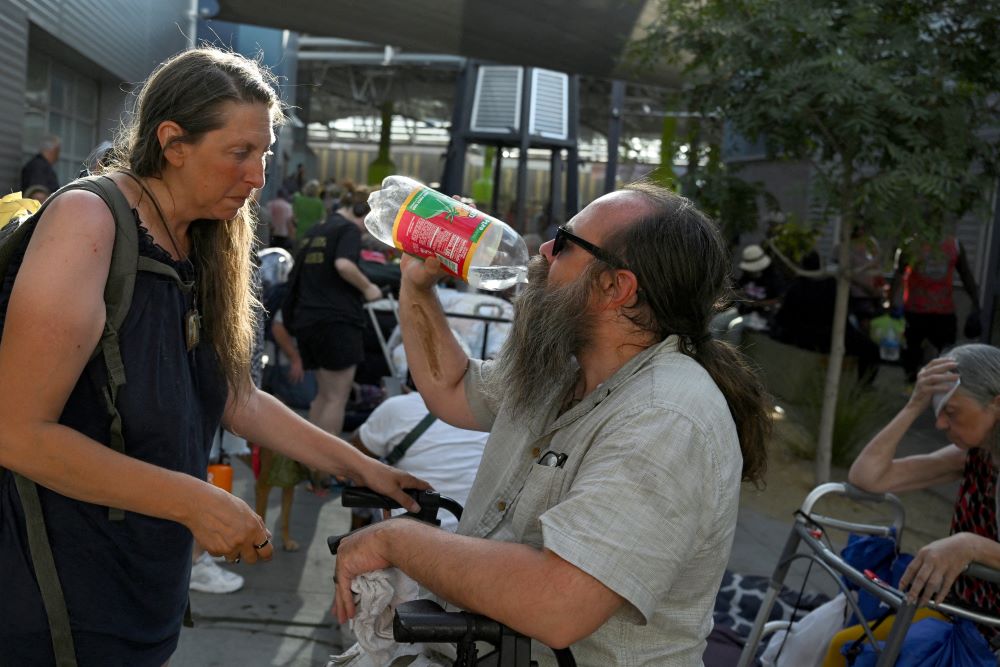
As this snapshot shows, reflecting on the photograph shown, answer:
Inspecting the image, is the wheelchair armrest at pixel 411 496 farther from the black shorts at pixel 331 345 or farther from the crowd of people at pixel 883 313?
the crowd of people at pixel 883 313

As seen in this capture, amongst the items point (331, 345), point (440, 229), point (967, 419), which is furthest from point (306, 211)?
point (440, 229)

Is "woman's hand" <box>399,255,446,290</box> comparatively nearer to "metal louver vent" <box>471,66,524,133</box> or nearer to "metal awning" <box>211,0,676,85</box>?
"metal awning" <box>211,0,676,85</box>

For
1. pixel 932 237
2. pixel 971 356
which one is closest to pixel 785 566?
pixel 971 356

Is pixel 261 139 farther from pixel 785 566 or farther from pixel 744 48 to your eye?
pixel 744 48

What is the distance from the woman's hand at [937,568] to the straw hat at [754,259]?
1024cm

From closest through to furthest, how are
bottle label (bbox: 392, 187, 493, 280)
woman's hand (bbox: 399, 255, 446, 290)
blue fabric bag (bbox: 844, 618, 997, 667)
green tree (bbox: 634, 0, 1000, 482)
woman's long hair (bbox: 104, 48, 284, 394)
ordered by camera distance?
woman's long hair (bbox: 104, 48, 284, 394), bottle label (bbox: 392, 187, 493, 280), woman's hand (bbox: 399, 255, 446, 290), blue fabric bag (bbox: 844, 618, 997, 667), green tree (bbox: 634, 0, 1000, 482)

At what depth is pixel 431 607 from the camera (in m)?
1.86

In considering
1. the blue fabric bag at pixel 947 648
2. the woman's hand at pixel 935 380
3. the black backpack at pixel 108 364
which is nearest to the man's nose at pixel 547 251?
the black backpack at pixel 108 364

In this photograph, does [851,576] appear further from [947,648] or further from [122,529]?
[122,529]

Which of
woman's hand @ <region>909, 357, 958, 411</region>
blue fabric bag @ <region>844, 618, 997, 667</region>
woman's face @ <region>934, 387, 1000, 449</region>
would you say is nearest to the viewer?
blue fabric bag @ <region>844, 618, 997, 667</region>

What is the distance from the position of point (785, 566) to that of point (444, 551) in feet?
6.33

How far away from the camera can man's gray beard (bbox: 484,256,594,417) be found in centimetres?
215

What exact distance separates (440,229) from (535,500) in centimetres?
76

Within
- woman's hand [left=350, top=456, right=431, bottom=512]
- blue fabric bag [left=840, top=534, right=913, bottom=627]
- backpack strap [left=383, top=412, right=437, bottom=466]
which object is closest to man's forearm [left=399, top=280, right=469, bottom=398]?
woman's hand [left=350, top=456, right=431, bottom=512]
